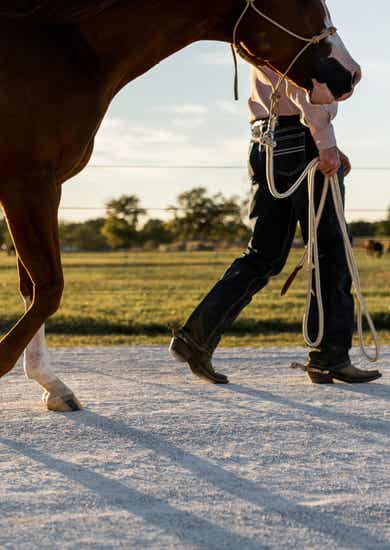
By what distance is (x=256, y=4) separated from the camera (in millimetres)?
4188

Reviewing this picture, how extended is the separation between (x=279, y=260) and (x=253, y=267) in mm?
175

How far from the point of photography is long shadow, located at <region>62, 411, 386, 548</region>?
8.82ft

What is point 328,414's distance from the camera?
15.0 ft

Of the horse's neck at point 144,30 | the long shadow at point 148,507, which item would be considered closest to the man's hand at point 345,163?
the horse's neck at point 144,30

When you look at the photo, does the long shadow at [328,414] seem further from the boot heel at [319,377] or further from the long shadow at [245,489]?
the long shadow at [245,489]

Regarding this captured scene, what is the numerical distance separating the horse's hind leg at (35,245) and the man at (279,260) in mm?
1688

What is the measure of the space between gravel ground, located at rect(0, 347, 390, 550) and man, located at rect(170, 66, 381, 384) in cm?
22

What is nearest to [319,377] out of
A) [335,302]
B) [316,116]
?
[335,302]

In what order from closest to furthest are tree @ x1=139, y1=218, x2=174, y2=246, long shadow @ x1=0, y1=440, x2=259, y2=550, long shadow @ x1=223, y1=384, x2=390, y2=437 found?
long shadow @ x1=0, y1=440, x2=259, y2=550 → long shadow @ x1=223, y1=384, x2=390, y2=437 → tree @ x1=139, y1=218, x2=174, y2=246

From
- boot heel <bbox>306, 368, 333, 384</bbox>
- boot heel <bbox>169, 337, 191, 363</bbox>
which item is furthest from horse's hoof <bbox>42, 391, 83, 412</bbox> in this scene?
boot heel <bbox>306, 368, 333, 384</bbox>

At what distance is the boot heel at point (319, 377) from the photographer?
18.5ft

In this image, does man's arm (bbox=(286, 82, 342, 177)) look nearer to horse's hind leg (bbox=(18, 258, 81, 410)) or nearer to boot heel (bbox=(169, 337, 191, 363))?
boot heel (bbox=(169, 337, 191, 363))

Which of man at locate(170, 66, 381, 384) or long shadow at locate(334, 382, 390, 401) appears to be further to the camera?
man at locate(170, 66, 381, 384)

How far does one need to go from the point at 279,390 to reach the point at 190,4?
7.74 ft
